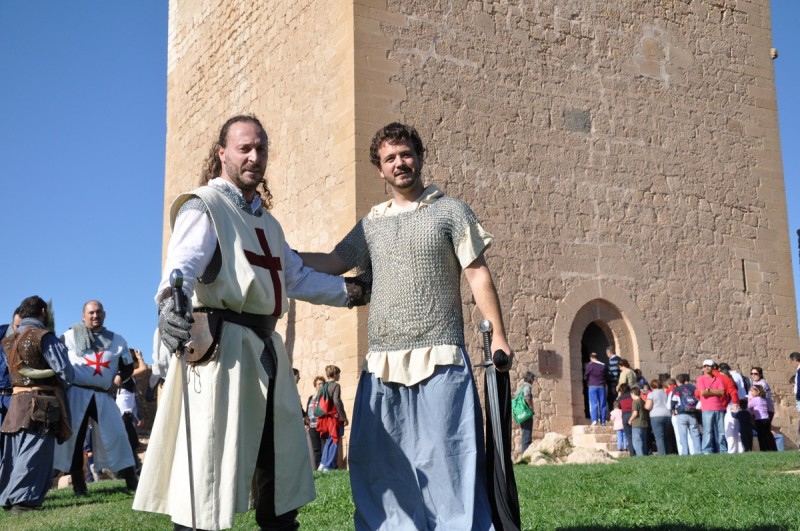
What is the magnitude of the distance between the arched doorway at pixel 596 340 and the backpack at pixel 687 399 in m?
1.43

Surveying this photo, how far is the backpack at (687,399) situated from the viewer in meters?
11.7

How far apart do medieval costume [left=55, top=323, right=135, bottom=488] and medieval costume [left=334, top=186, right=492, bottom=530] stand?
16.3ft

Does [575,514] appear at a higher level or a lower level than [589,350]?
lower

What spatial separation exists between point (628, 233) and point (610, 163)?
103cm

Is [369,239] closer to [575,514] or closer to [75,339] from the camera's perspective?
[575,514]

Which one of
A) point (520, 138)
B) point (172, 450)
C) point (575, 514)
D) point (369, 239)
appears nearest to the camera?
point (172, 450)

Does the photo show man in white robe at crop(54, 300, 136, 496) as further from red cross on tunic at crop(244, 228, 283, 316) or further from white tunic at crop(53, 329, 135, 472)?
red cross on tunic at crop(244, 228, 283, 316)

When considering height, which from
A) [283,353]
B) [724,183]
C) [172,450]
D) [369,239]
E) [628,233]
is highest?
[724,183]

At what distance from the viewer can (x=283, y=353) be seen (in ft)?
11.8

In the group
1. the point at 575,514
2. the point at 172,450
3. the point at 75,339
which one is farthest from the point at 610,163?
the point at 172,450

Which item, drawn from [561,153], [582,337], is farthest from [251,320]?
[582,337]

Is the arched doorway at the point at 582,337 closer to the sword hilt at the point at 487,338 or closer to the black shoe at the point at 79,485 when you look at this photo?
the black shoe at the point at 79,485

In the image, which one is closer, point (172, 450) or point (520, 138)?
point (172, 450)

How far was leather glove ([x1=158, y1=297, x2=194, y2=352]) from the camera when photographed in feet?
9.97
